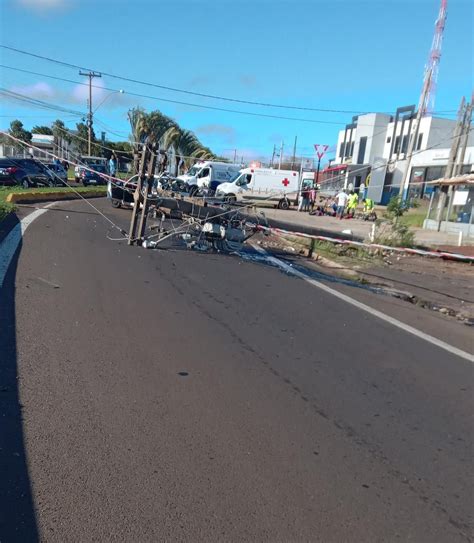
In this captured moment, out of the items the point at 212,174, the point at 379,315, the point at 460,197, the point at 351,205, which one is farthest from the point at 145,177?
the point at 212,174

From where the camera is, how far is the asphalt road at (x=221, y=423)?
256cm

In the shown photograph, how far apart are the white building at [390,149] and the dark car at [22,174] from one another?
2417 centimetres

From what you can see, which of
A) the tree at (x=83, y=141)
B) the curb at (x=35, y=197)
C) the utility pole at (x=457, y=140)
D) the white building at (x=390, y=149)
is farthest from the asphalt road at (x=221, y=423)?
the tree at (x=83, y=141)

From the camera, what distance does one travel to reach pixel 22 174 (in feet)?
80.6

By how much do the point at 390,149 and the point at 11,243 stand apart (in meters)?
51.9

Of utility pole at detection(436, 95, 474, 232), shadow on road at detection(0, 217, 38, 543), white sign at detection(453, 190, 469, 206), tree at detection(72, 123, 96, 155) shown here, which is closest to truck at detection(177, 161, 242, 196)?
utility pole at detection(436, 95, 474, 232)

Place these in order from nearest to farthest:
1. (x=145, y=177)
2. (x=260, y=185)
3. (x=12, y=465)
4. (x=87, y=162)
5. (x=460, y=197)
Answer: (x=12, y=465) → (x=145, y=177) → (x=460, y=197) → (x=260, y=185) → (x=87, y=162)

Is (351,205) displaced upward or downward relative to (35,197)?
upward

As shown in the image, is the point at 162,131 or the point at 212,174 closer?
the point at 212,174

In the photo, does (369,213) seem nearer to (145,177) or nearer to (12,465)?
(145,177)

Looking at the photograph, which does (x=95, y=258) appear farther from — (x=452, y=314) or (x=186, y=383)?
(x=452, y=314)

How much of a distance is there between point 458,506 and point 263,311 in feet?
13.0

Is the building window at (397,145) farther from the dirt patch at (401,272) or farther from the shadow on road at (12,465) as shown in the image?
the shadow on road at (12,465)

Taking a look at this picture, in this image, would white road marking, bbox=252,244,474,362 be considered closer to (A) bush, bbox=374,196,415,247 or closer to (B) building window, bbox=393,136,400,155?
(A) bush, bbox=374,196,415,247
